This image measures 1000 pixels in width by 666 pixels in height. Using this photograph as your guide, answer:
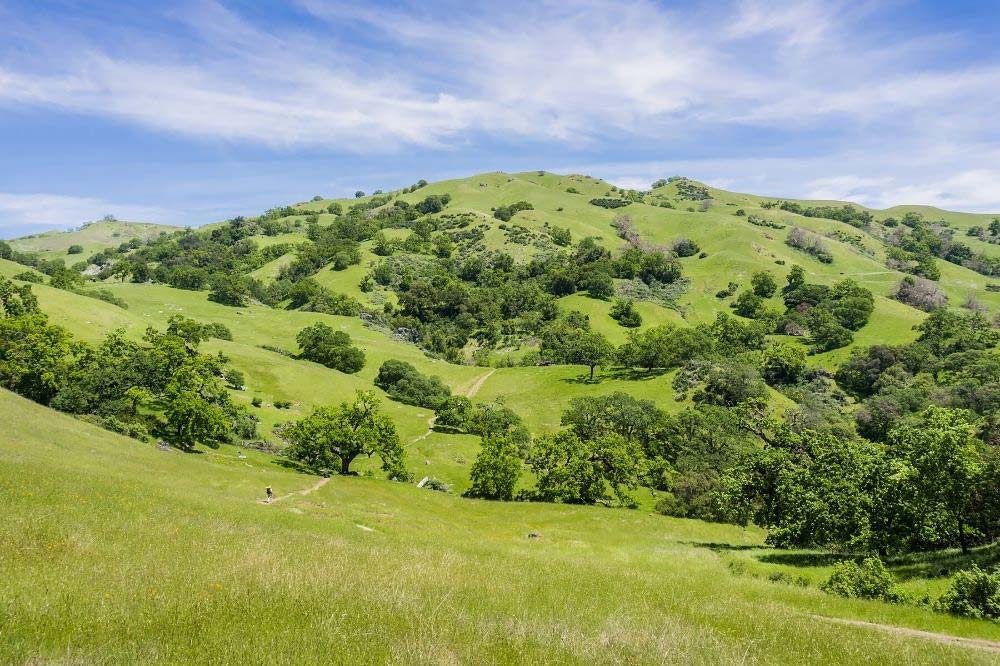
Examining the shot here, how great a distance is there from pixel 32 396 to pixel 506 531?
61192 millimetres

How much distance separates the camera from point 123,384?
2793 inches

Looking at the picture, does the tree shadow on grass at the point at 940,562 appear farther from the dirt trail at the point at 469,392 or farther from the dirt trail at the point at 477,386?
the dirt trail at the point at 477,386

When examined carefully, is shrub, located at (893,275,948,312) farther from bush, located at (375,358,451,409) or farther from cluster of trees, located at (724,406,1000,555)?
cluster of trees, located at (724,406,1000,555)

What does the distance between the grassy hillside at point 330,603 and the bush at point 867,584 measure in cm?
126

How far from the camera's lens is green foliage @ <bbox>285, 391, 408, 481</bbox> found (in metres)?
63.8

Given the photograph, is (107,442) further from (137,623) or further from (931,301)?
(931,301)

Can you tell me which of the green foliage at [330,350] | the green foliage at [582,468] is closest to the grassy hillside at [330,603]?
the green foliage at [582,468]

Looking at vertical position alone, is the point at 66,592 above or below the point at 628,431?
above

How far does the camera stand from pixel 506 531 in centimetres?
4747

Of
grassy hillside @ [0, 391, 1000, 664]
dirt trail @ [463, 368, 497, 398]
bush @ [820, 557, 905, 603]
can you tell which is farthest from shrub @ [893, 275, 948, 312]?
grassy hillside @ [0, 391, 1000, 664]


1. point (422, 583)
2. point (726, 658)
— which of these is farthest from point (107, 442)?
point (726, 658)

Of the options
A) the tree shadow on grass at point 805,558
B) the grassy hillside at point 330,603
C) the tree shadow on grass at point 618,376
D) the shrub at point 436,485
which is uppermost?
the grassy hillside at point 330,603

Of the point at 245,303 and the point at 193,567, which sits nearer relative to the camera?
the point at 193,567

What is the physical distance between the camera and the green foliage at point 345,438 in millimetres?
63812
